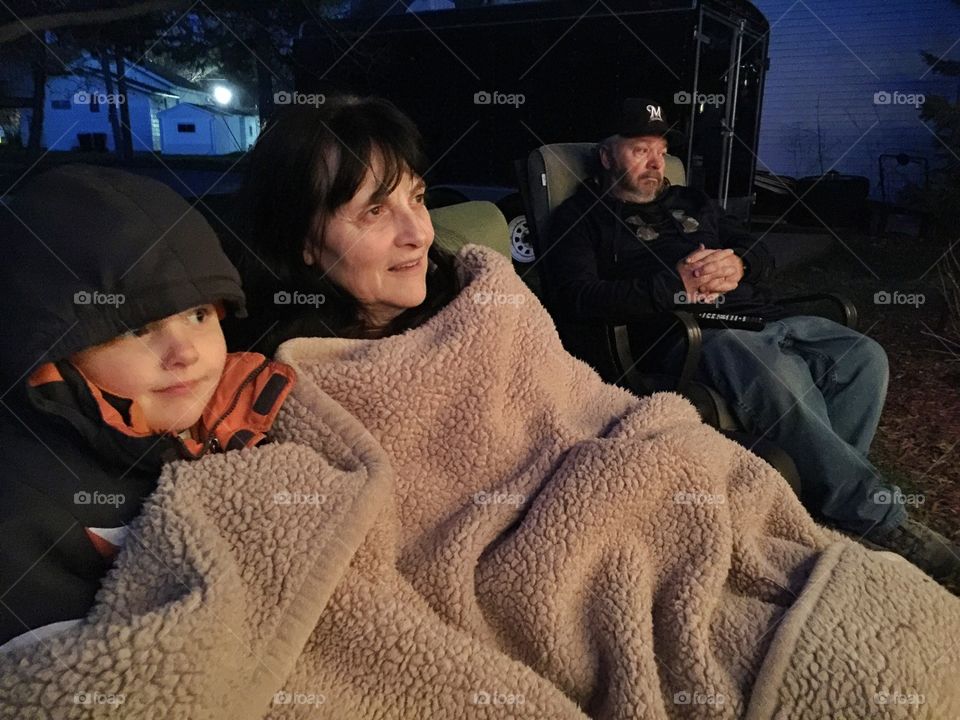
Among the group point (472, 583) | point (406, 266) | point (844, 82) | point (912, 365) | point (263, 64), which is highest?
point (263, 64)

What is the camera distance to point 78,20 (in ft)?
11.0

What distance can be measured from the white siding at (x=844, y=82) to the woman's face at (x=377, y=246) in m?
10.1

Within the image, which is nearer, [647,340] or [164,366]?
[164,366]

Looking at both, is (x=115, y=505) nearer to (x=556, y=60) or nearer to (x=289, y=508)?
(x=289, y=508)

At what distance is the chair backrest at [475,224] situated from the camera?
250 cm

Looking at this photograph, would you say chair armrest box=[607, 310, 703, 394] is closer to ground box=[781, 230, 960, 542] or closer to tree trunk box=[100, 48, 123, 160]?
ground box=[781, 230, 960, 542]

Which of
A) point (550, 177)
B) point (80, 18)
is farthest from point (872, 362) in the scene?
point (80, 18)

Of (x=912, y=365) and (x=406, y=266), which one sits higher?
(x=406, y=266)

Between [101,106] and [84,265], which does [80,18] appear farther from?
[84,265]

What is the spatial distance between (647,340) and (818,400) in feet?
2.27

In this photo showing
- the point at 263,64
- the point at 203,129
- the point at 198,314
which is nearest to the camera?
the point at 198,314

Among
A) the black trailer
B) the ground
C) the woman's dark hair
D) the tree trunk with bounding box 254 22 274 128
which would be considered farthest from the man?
the black trailer

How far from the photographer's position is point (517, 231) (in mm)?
6828

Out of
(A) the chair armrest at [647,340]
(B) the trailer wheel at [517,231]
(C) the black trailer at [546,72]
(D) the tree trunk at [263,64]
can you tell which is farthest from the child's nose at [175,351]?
(B) the trailer wheel at [517,231]
